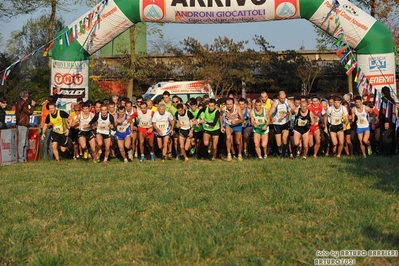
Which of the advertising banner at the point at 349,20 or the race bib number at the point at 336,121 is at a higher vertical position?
the advertising banner at the point at 349,20

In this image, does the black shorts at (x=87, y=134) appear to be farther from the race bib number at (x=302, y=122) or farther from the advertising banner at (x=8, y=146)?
the race bib number at (x=302, y=122)

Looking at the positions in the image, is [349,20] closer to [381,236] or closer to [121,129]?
[121,129]

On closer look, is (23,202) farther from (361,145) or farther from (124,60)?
(124,60)

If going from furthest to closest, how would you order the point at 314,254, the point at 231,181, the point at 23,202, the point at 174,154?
the point at 174,154 → the point at 231,181 → the point at 23,202 → the point at 314,254

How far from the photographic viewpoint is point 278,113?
13312mm

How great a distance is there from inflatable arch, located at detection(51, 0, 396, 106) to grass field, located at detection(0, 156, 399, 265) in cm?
536

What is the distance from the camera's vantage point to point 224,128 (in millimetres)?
13484

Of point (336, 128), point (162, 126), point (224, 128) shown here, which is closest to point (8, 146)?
point (162, 126)

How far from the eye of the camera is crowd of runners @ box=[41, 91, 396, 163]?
1324 cm

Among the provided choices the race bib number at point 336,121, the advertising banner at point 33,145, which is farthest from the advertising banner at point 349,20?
the advertising banner at point 33,145

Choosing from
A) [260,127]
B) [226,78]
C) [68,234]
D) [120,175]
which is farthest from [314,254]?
[226,78]

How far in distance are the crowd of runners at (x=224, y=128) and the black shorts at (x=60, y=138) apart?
24 millimetres

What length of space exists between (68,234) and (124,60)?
27.7 metres

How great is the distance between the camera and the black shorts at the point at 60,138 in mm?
13734
